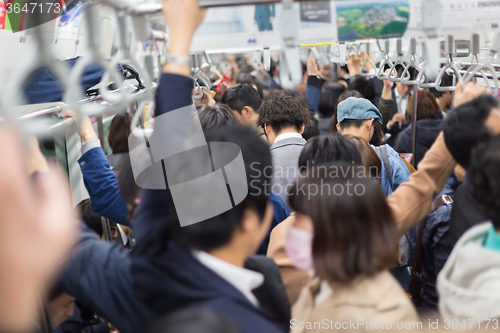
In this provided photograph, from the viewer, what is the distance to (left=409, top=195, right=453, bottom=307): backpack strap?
192cm

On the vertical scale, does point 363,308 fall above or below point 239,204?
below

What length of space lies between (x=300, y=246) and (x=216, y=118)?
42.9 inches

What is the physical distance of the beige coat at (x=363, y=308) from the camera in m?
0.99

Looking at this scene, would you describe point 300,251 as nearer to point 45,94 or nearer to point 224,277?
point 224,277

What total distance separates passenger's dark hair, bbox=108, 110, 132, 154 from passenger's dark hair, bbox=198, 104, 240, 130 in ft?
4.24

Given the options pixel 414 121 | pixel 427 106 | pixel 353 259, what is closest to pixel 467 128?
pixel 353 259

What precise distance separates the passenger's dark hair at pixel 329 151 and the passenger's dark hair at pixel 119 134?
1884 mm

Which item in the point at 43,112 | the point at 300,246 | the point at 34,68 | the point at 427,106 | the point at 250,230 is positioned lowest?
the point at 427,106

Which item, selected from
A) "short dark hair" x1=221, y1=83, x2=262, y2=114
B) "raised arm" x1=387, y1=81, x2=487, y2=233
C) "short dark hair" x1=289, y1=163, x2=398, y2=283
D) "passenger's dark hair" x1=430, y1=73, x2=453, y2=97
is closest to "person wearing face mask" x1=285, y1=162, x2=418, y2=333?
"short dark hair" x1=289, y1=163, x2=398, y2=283

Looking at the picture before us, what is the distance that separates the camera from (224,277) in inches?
39.3

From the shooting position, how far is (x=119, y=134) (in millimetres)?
3297

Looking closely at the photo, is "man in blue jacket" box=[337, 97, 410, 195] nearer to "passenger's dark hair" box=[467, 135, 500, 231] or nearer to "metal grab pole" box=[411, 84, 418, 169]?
"metal grab pole" box=[411, 84, 418, 169]

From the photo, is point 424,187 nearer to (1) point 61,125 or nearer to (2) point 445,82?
(1) point 61,125
